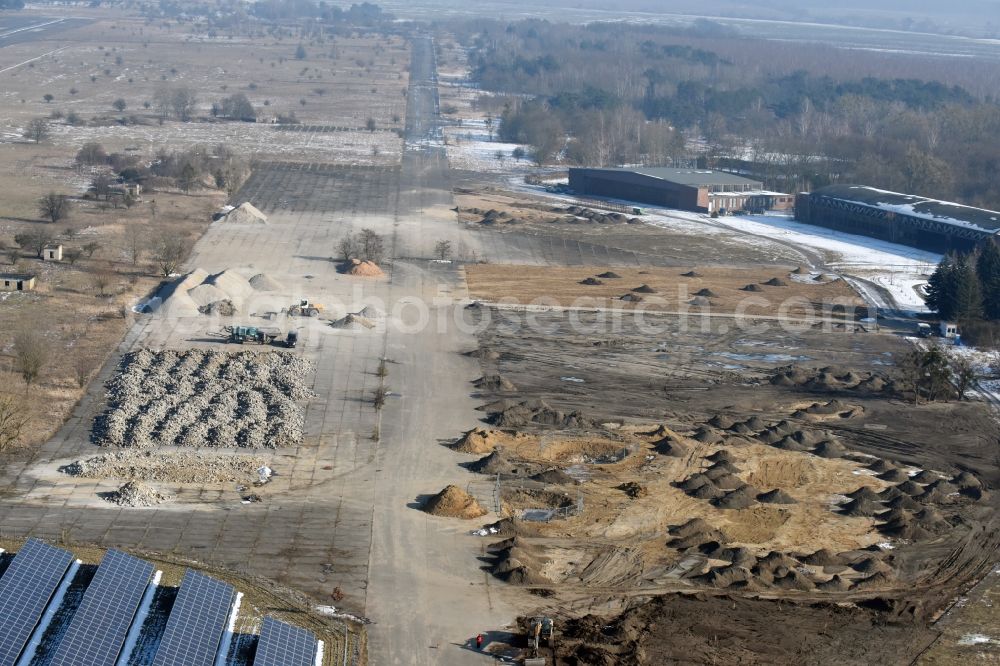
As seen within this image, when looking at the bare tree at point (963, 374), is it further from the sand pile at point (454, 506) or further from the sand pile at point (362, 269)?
the sand pile at point (362, 269)

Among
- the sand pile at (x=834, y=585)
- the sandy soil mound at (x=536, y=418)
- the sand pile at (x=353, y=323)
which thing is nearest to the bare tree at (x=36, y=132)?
the sand pile at (x=353, y=323)

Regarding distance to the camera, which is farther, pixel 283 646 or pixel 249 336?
pixel 249 336

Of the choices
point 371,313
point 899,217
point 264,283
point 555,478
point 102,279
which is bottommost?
point 555,478

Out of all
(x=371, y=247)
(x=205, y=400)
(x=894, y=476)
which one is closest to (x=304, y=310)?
(x=205, y=400)

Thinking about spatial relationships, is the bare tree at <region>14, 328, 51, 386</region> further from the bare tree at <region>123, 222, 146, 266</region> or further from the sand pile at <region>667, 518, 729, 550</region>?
the sand pile at <region>667, 518, 729, 550</region>

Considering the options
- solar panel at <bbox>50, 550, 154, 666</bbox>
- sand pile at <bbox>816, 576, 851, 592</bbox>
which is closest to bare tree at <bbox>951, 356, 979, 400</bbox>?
sand pile at <bbox>816, 576, 851, 592</bbox>

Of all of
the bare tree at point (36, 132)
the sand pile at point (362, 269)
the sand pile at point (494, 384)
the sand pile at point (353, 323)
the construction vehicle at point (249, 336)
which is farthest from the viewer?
the bare tree at point (36, 132)

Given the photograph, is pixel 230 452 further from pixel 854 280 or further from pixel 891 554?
pixel 854 280

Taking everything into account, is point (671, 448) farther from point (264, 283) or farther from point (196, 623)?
point (264, 283)
